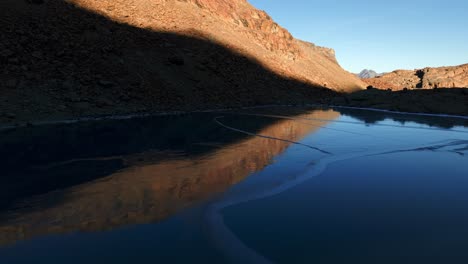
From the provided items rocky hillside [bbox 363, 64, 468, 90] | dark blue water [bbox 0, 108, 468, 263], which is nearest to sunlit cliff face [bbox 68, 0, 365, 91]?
dark blue water [bbox 0, 108, 468, 263]

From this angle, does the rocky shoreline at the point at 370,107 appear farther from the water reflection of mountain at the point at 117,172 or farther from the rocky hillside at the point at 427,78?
the rocky hillside at the point at 427,78

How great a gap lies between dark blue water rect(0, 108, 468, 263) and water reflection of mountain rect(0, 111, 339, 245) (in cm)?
4

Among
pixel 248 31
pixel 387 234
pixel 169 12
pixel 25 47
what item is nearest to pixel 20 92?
pixel 25 47

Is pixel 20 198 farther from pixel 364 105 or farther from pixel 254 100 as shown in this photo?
pixel 364 105

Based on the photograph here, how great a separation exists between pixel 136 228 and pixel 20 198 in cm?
346

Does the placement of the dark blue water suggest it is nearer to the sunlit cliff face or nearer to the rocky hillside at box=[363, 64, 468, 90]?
the sunlit cliff face

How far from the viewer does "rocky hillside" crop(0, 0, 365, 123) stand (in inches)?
874

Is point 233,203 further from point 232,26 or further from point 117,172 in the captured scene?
point 232,26

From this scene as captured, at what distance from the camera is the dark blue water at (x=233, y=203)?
444 centimetres

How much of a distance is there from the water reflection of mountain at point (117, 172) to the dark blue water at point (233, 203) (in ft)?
0.14

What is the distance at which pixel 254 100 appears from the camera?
125ft

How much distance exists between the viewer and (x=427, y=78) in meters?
93.5

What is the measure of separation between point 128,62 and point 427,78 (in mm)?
95940

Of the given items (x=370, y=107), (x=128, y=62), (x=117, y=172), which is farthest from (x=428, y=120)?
(x=128, y=62)
